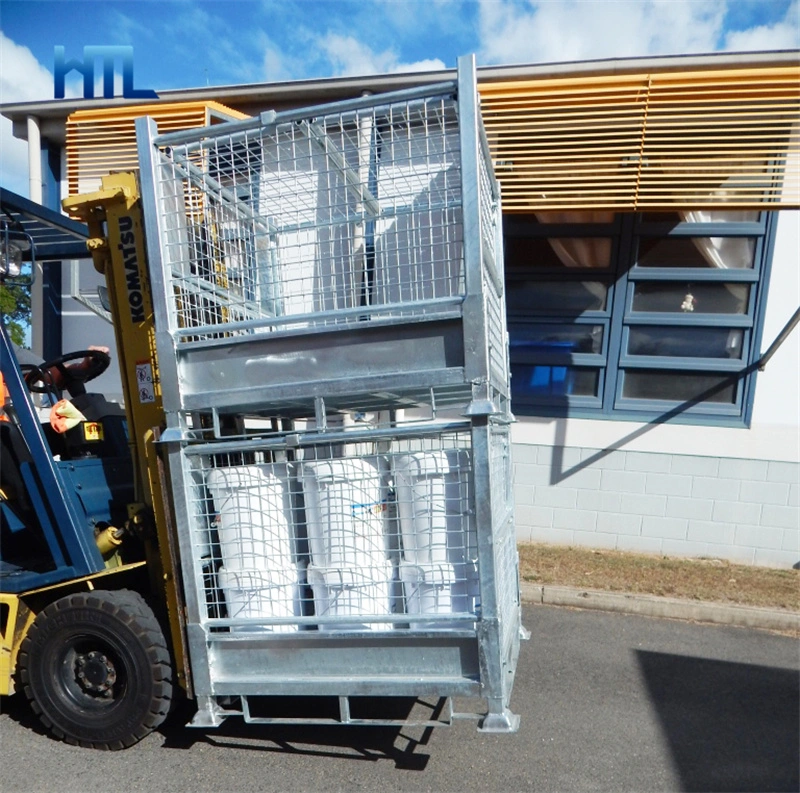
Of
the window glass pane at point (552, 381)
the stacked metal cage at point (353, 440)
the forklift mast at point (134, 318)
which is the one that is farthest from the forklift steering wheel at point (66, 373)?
the window glass pane at point (552, 381)

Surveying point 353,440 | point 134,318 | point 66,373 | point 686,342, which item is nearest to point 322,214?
point 134,318

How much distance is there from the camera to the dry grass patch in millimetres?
5809

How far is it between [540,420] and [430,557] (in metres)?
4.34

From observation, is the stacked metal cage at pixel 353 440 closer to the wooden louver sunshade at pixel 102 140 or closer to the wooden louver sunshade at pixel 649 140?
the wooden louver sunshade at pixel 649 140

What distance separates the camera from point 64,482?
3742 mm

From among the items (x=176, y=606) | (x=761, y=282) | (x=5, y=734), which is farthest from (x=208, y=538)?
(x=761, y=282)

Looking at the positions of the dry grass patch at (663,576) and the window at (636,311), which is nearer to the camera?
the dry grass patch at (663,576)

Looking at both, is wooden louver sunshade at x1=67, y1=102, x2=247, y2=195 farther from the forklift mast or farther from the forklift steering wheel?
the forklift mast

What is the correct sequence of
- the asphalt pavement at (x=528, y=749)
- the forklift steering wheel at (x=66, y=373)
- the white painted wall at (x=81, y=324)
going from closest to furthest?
1. the asphalt pavement at (x=528, y=749)
2. the forklift steering wheel at (x=66, y=373)
3. the white painted wall at (x=81, y=324)

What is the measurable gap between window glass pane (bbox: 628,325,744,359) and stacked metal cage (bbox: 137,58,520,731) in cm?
409

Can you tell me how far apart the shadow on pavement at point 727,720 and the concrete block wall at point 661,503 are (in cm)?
223

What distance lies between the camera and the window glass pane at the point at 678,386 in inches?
271

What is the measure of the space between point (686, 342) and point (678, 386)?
0.44m

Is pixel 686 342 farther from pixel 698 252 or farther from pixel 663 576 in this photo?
pixel 663 576
